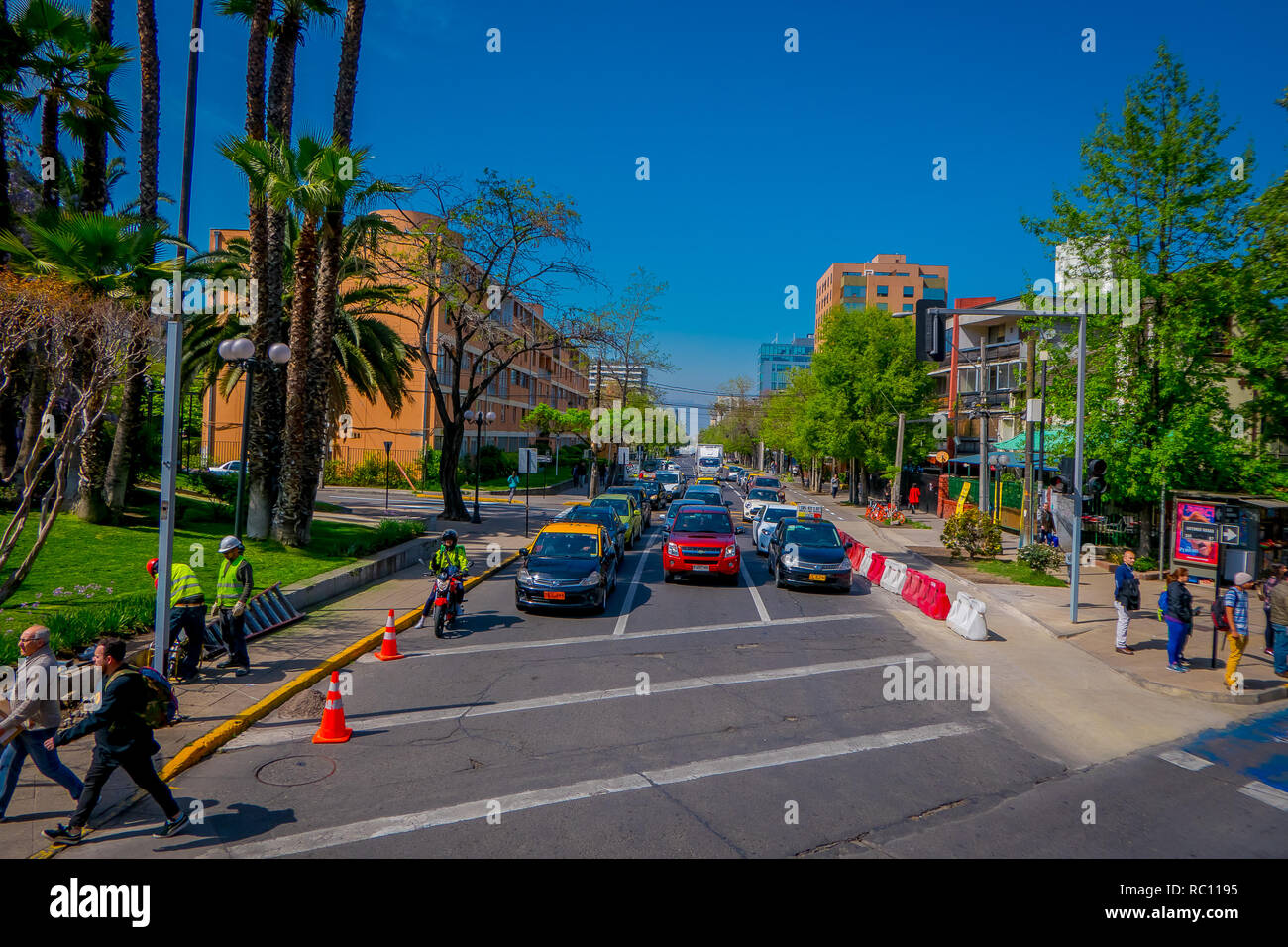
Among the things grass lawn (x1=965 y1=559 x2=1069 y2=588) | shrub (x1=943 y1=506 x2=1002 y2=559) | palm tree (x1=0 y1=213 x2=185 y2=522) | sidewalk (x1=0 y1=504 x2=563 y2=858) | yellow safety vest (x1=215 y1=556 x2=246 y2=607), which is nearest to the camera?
sidewalk (x1=0 y1=504 x2=563 y2=858)

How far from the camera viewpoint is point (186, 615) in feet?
31.0

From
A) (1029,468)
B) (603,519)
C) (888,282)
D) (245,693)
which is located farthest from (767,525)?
(888,282)

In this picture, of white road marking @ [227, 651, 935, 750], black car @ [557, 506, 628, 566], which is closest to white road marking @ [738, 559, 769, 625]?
white road marking @ [227, 651, 935, 750]

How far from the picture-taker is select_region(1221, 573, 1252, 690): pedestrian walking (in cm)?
1091

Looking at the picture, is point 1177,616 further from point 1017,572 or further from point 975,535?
point 975,535

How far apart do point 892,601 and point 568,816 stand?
12.8 meters

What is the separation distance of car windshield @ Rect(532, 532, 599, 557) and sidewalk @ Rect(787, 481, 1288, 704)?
8110 millimetres

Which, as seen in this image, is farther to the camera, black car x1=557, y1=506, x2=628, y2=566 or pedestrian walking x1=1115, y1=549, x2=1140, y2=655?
black car x1=557, y1=506, x2=628, y2=566

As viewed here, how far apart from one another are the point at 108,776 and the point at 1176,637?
13.3 meters

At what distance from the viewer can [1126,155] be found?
2105 cm

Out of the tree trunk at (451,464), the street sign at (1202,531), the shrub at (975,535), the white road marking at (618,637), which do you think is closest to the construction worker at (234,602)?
the white road marking at (618,637)

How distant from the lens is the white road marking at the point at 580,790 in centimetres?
594

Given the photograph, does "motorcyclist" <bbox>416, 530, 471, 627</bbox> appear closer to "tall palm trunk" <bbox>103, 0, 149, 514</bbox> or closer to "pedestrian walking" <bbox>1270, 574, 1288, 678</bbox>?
"tall palm trunk" <bbox>103, 0, 149, 514</bbox>

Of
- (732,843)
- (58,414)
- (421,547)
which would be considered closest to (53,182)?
(58,414)
